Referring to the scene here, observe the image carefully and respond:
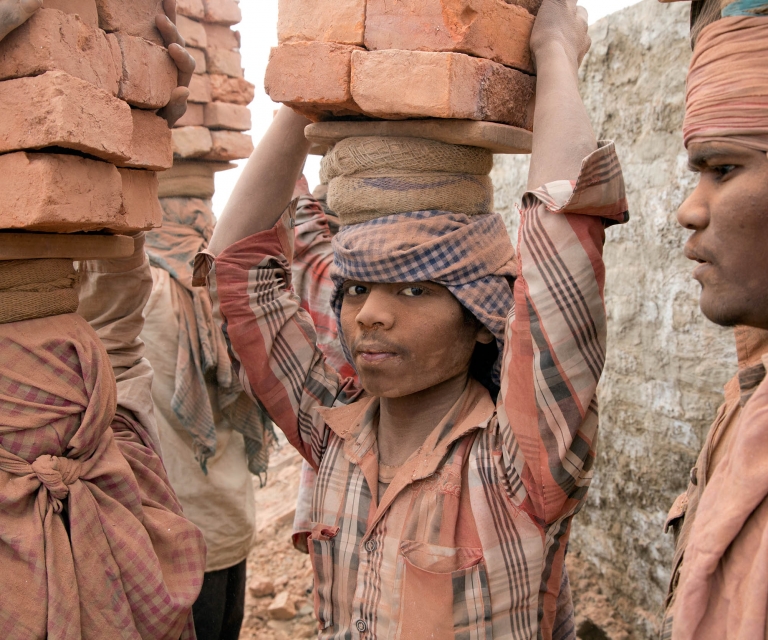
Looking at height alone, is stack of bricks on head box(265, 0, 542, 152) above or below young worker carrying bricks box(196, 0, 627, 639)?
above

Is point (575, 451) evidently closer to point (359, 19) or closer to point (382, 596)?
point (382, 596)

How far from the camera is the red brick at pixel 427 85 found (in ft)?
5.86

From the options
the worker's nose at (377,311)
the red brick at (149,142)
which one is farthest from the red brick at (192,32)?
the worker's nose at (377,311)

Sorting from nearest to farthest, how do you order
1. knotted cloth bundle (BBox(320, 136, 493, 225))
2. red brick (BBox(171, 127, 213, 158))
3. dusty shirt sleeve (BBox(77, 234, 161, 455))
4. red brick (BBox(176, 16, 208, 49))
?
knotted cloth bundle (BBox(320, 136, 493, 225)), dusty shirt sleeve (BBox(77, 234, 161, 455)), red brick (BBox(171, 127, 213, 158)), red brick (BBox(176, 16, 208, 49))

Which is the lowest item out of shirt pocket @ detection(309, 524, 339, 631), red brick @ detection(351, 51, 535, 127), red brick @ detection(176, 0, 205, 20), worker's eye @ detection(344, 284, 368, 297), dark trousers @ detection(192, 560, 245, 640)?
dark trousers @ detection(192, 560, 245, 640)

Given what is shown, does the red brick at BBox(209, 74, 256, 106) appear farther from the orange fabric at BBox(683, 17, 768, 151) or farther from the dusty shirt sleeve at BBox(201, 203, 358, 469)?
the orange fabric at BBox(683, 17, 768, 151)

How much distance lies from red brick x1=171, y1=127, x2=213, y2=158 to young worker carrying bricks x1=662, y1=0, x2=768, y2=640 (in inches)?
142

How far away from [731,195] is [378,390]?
963mm

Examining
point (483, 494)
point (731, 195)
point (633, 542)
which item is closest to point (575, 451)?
point (483, 494)

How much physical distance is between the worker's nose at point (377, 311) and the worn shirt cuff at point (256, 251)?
478 millimetres

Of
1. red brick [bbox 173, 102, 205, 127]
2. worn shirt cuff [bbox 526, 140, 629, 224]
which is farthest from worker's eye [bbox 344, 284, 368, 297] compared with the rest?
red brick [bbox 173, 102, 205, 127]

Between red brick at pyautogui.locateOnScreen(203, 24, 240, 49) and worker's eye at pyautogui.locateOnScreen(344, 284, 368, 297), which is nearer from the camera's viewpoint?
worker's eye at pyautogui.locateOnScreen(344, 284, 368, 297)

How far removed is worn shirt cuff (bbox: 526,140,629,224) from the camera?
5.08 feet

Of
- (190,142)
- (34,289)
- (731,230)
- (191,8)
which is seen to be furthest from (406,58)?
(191,8)
